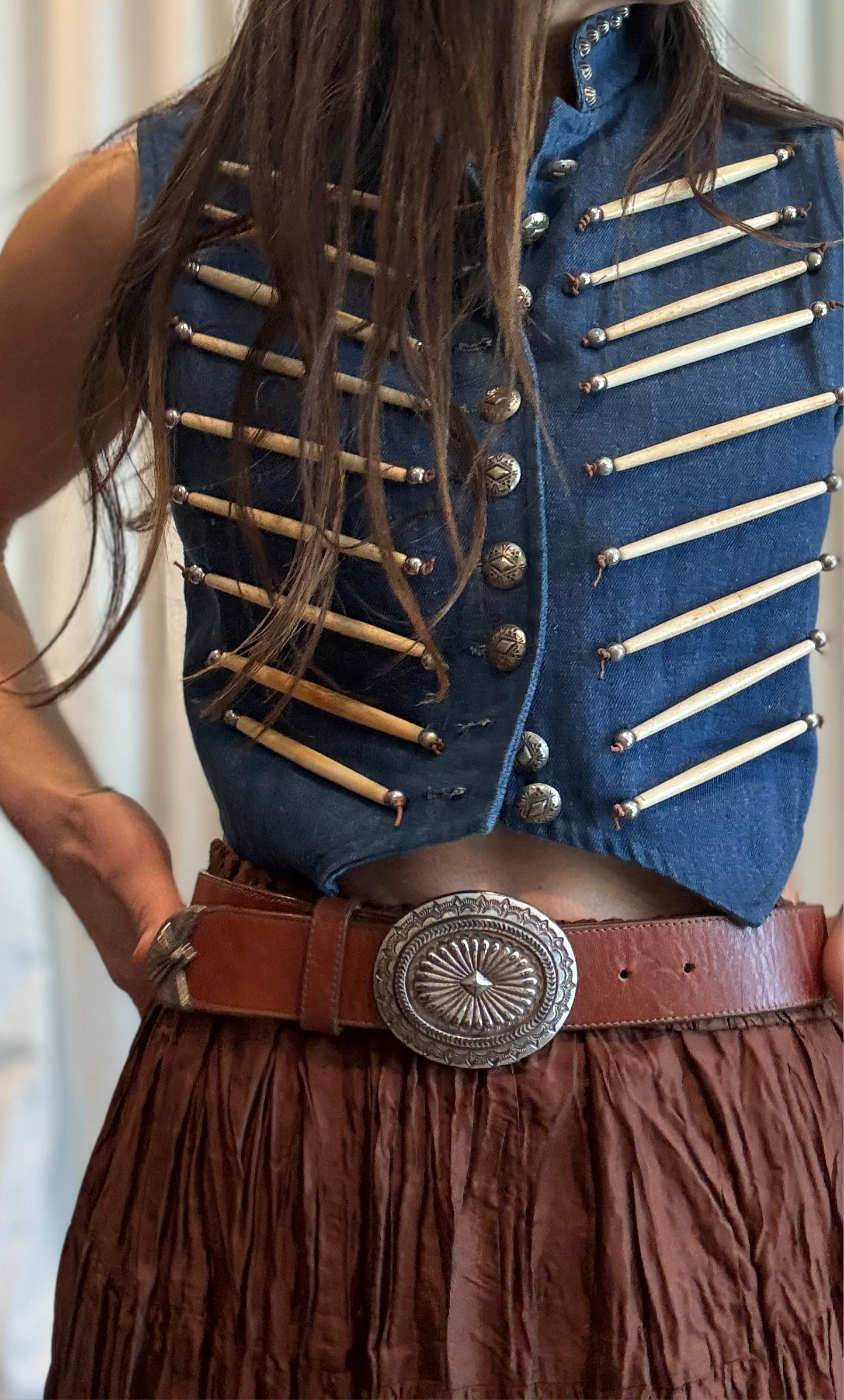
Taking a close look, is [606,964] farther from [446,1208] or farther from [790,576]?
[790,576]

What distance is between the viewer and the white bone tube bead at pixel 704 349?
22.9 inches

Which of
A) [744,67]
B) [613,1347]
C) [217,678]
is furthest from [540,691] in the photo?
[744,67]

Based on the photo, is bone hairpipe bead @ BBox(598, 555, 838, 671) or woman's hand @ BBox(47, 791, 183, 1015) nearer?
bone hairpipe bead @ BBox(598, 555, 838, 671)

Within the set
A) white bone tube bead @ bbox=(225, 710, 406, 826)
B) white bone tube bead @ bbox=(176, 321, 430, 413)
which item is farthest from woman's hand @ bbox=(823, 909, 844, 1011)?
white bone tube bead @ bbox=(176, 321, 430, 413)

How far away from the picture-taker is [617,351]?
1.94 ft

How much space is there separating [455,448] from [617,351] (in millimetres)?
100

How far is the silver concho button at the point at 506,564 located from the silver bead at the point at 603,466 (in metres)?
0.05

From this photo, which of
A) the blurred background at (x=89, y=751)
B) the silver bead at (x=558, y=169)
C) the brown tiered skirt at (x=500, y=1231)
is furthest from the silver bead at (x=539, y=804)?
the blurred background at (x=89, y=751)

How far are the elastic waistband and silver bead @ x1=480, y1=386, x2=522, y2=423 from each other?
23 cm

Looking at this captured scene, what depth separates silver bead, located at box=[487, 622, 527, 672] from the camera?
561mm

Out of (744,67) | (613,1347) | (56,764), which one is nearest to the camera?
(613,1347)

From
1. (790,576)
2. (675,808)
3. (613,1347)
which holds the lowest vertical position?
(613,1347)

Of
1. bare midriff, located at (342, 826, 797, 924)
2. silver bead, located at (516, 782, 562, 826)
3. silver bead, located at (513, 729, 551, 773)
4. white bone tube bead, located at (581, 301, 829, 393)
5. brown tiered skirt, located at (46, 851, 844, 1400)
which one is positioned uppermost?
white bone tube bead, located at (581, 301, 829, 393)

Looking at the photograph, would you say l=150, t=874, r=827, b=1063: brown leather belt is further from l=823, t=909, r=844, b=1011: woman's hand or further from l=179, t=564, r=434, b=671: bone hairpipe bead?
l=179, t=564, r=434, b=671: bone hairpipe bead
